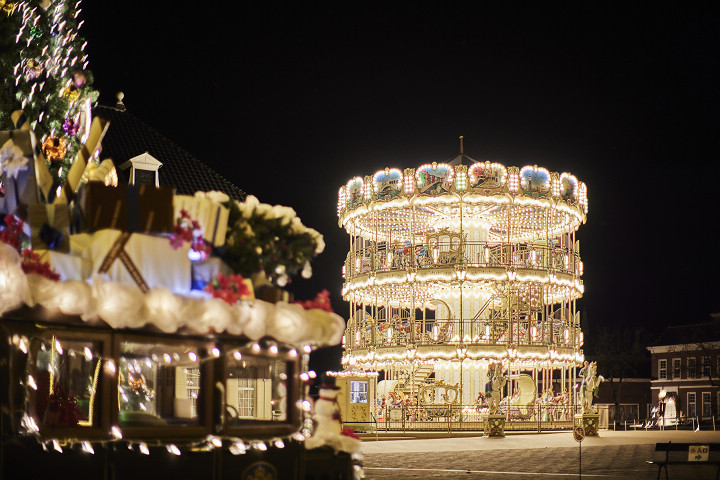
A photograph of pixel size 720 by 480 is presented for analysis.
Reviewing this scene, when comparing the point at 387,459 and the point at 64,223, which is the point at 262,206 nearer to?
the point at 64,223

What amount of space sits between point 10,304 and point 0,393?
65 cm

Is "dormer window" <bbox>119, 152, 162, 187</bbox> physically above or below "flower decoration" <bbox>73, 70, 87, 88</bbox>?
above

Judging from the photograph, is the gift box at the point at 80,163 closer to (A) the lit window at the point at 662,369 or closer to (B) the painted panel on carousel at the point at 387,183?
(B) the painted panel on carousel at the point at 387,183

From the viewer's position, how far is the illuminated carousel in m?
39.2

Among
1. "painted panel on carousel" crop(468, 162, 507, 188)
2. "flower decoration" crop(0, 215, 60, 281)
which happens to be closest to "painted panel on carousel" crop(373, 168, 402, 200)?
"painted panel on carousel" crop(468, 162, 507, 188)

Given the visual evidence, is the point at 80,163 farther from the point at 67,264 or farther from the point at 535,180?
the point at 535,180

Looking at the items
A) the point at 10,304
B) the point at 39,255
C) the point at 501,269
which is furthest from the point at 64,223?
the point at 501,269

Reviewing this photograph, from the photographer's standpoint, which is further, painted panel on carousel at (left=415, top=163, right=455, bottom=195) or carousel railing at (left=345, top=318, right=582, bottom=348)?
carousel railing at (left=345, top=318, right=582, bottom=348)

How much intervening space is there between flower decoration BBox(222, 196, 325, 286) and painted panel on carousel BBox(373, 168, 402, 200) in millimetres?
31397

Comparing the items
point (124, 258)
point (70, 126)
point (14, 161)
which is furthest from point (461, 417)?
point (124, 258)

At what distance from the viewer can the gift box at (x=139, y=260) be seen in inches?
285

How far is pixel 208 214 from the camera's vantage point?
307 inches

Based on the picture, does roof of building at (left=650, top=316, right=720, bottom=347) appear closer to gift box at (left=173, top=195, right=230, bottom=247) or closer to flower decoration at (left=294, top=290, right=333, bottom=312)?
flower decoration at (left=294, top=290, right=333, bottom=312)

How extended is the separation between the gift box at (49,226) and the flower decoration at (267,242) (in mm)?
1314
